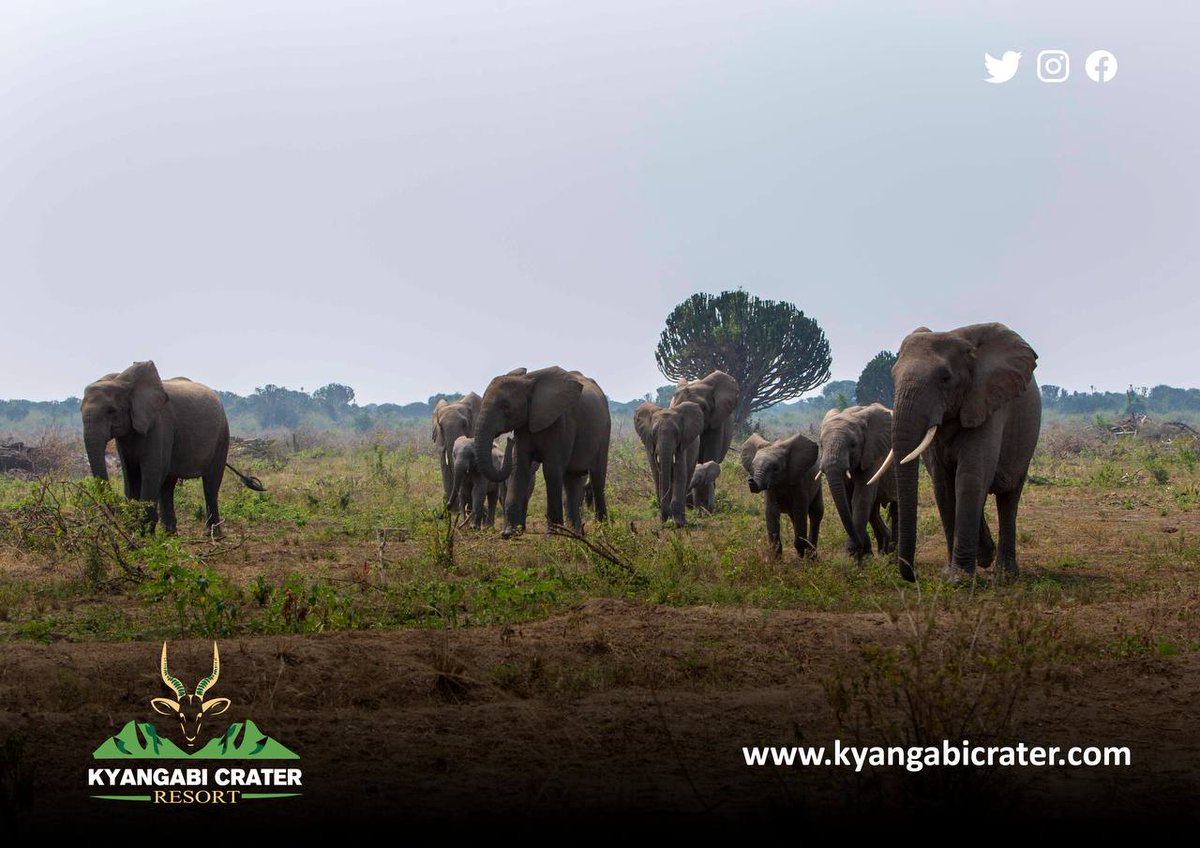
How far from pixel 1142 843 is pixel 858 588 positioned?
19.6 ft

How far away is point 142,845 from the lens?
508 cm

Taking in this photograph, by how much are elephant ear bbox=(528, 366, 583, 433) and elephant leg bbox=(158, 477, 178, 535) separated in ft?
16.6

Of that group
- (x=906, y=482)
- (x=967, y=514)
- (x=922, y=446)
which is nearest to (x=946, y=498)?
(x=967, y=514)

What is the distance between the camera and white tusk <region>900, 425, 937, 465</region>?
11.1 metres

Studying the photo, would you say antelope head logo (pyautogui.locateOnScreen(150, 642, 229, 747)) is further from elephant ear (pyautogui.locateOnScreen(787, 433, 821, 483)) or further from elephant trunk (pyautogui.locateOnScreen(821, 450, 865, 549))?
elephant ear (pyautogui.locateOnScreen(787, 433, 821, 483))

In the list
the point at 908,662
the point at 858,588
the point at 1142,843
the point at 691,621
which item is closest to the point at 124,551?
the point at 691,621

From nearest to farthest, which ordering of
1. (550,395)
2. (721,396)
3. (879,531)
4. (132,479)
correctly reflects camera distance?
(879,531), (132,479), (550,395), (721,396)

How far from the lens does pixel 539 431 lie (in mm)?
16453

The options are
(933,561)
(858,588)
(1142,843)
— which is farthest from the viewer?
(933,561)

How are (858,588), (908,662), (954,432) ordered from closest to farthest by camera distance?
1. (908,662)
2. (858,588)
3. (954,432)

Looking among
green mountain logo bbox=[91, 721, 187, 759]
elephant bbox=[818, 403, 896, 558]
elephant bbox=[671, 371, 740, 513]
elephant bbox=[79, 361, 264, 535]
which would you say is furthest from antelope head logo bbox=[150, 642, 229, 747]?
elephant bbox=[671, 371, 740, 513]

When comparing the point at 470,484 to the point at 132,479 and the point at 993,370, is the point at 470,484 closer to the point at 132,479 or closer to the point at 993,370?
the point at 132,479

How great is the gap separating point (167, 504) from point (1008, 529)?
10977 millimetres

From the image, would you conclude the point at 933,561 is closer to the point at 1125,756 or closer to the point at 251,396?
the point at 1125,756
